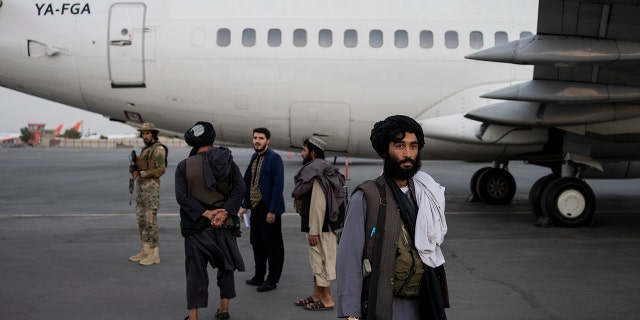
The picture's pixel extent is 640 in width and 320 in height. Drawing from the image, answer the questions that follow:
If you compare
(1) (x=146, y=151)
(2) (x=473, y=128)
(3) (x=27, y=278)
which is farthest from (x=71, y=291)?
(2) (x=473, y=128)

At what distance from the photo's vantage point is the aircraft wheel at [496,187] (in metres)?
13.6

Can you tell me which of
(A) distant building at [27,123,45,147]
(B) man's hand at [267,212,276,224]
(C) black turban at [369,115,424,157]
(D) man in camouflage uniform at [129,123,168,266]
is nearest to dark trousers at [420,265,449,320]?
(C) black turban at [369,115,424,157]

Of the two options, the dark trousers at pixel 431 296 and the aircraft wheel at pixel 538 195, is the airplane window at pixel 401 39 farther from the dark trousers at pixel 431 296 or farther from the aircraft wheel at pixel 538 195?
the dark trousers at pixel 431 296

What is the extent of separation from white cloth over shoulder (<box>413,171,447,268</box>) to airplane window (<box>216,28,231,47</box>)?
8317mm

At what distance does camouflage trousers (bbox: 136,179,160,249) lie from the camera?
7.56 m

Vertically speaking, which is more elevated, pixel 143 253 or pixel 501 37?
pixel 501 37

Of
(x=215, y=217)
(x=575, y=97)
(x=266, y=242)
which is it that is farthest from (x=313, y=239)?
→ (x=575, y=97)

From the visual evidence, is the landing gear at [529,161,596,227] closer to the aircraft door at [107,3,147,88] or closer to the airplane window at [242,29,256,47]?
the airplane window at [242,29,256,47]

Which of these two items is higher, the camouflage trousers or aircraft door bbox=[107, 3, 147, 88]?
aircraft door bbox=[107, 3, 147, 88]

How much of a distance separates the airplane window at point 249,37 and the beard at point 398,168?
814 cm

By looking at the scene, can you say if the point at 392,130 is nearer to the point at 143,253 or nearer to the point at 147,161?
the point at 147,161

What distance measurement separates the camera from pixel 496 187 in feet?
44.7

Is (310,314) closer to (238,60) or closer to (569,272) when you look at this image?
(569,272)

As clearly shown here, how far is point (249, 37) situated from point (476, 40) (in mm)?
4126
